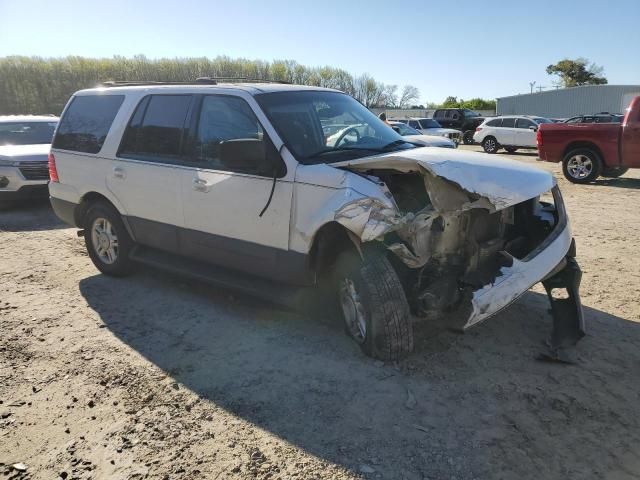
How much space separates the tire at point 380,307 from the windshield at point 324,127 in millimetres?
932

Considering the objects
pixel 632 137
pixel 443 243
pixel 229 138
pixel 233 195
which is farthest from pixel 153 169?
pixel 632 137

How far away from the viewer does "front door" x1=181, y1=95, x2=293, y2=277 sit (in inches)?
163

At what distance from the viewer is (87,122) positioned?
5844mm

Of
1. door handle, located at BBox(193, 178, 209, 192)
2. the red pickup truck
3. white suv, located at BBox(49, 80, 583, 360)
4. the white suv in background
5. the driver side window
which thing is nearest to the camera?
white suv, located at BBox(49, 80, 583, 360)

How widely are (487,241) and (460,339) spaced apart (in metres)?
0.82

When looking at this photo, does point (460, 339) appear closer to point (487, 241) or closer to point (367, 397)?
point (487, 241)

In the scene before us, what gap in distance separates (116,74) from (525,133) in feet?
138

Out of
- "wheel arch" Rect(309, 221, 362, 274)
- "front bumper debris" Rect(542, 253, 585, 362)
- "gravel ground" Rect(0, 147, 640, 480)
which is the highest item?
"wheel arch" Rect(309, 221, 362, 274)

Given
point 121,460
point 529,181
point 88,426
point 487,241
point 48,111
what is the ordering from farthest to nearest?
1. point 48,111
2. point 487,241
3. point 529,181
4. point 88,426
5. point 121,460

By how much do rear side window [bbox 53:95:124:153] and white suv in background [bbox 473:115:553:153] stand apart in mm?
21192

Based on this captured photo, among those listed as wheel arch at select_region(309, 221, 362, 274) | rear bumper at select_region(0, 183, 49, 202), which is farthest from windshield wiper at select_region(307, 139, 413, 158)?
rear bumper at select_region(0, 183, 49, 202)

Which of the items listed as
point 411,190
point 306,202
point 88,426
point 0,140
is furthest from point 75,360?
point 0,140

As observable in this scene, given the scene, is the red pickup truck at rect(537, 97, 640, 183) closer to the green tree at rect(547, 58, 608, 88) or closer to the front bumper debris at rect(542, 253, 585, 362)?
the front bumper debris at rect(542, 253, 585, 362)

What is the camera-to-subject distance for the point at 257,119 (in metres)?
4.32
